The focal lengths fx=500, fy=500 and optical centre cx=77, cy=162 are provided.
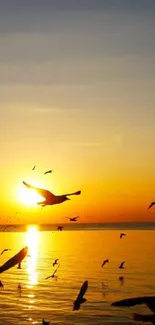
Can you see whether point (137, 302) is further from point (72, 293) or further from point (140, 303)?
point (72, 293)

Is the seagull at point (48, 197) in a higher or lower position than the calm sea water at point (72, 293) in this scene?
lower

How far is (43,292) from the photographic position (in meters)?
53.6

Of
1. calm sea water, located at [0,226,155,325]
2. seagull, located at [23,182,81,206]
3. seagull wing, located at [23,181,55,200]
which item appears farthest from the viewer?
calm sea water, located at [0,226,155,325]

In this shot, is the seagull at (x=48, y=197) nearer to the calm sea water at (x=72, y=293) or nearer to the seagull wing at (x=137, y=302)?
the seagull wing at (x=137, y=302)

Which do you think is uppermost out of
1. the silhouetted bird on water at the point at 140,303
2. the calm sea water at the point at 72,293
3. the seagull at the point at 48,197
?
the calm sea water at the point at 72,293

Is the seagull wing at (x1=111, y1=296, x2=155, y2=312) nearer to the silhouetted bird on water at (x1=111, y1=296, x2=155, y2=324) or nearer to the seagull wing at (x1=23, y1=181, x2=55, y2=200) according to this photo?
the silhouetted bird on water at (x1=111, y1=296, x2=155, y2=324)

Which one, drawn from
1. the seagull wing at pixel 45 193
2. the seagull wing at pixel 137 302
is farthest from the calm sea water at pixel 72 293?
the seagull wing at pixel 137 302

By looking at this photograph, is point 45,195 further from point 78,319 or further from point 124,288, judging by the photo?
point 124,288

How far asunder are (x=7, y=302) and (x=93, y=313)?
33.7 ft

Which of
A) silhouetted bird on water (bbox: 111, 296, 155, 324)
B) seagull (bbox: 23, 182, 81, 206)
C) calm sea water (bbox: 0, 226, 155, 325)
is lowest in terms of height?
silhouetted bird on water (bbox: 111, 296, 155, 324)

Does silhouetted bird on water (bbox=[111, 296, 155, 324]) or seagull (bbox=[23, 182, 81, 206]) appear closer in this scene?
silhouetted bird on water (bbox=[111, 296, 155, 324])

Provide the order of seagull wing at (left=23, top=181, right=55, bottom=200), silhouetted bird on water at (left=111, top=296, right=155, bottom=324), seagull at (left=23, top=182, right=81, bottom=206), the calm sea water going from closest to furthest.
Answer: silhouetted bird on water at (left=111, top=296, right=155, bottom=324) → seagull at (left=23, top=182, right=81, bottom=206) → seagull wing at (left=23, top=181, right=55, bottom=200) → the calm sea water

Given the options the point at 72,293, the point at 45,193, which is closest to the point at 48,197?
the point at 45,193

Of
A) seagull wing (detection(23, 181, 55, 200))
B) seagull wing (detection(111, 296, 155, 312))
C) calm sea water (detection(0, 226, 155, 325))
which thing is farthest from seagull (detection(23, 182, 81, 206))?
calm sea water (detection(0, 226, 155, 325))
